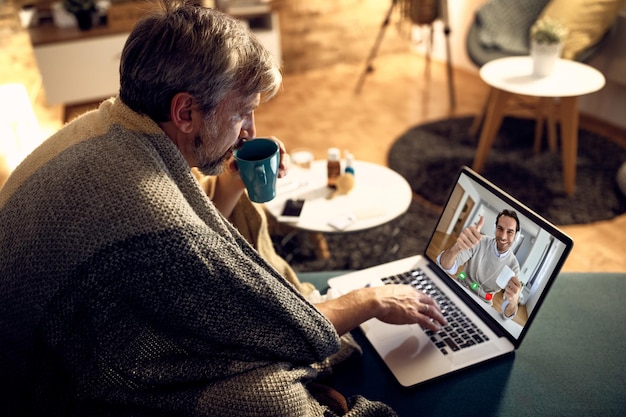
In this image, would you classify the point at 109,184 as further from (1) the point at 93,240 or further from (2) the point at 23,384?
(2) the point at 23,384

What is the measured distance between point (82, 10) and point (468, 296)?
3.33 metres

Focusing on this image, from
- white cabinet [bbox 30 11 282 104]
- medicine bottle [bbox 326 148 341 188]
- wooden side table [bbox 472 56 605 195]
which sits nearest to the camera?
medicine bottle [bbox 326 148 341 188]

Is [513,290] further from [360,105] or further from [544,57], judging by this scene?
[360,105]

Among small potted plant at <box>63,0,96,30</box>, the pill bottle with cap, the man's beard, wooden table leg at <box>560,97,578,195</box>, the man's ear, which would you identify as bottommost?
wooden table leg at <box>560,97,578,195</box>

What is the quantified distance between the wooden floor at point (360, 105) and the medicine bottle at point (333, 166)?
115cm

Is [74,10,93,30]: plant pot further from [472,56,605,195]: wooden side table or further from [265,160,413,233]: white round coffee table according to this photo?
[472,56,605,195]: wooden side table

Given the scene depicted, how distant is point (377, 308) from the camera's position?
101 centimetres

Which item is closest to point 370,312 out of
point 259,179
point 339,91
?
point 259,179

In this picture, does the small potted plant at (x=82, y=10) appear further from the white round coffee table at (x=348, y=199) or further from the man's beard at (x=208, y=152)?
the man's beard at (x=208, y=152)

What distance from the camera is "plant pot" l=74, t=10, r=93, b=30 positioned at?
348 centimetres

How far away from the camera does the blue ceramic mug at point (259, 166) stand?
3.81 ft

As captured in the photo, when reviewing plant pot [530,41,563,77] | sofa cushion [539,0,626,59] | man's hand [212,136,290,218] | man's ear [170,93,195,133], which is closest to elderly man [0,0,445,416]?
man's ear [170,93,195,133]

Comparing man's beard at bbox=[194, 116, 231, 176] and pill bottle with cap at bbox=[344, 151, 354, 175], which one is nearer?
man's beard at bbox=[194, 116, 231, 176]

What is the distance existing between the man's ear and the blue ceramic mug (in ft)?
0.89
